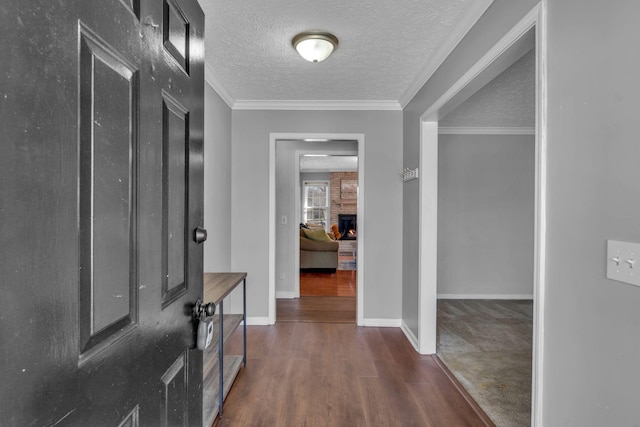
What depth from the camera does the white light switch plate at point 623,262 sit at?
3.00 feet

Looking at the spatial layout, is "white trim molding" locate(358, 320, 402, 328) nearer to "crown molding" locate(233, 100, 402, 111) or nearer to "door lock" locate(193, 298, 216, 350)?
"crown molding" locate(233, 100, 402, 111)

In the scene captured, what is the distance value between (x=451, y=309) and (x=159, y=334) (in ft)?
13.3

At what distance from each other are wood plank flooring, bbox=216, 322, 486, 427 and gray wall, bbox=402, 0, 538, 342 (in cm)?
51

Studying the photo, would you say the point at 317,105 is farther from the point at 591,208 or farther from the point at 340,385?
the point at 591,208

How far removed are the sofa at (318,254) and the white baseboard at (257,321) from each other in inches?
103

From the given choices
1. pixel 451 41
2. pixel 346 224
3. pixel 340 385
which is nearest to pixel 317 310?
pixel 340 385

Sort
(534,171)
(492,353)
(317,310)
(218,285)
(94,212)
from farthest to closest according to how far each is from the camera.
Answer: (317,310) → (492,353) → (534,171) → (218,285) → (94,212)

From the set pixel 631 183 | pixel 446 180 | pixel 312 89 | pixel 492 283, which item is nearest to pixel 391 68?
pixel 312 89

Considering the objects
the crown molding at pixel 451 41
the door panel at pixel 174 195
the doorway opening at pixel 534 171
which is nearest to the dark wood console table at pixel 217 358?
the door panel at pixel 174 195

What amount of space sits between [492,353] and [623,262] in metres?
2.25

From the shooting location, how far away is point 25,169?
1.34 feet

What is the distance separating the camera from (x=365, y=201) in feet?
11.6

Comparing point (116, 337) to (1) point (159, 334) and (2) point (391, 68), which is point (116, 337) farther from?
(2) point (391, 68)

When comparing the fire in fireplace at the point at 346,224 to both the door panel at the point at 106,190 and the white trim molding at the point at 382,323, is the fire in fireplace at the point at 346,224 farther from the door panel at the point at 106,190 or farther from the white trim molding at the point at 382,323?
the door panel at the point at 106,190
